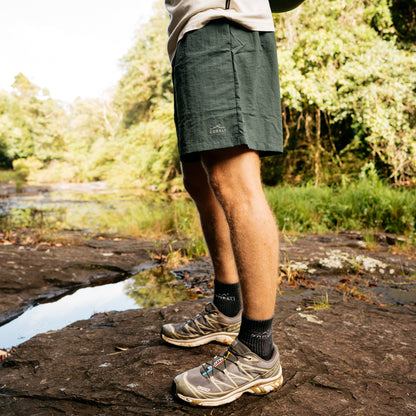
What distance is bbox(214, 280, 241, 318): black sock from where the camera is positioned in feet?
5.59

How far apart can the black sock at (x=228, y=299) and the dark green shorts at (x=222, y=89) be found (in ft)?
2.19

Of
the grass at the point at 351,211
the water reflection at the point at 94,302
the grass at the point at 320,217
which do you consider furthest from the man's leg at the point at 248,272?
the grass at the point at 351,211

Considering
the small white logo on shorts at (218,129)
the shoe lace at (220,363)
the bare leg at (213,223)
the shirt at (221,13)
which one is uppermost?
the shirt at (221,13)

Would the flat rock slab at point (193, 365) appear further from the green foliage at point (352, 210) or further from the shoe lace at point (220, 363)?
the green foliage at point (352, 210)

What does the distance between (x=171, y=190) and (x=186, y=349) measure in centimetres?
1649

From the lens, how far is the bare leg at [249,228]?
133 cm

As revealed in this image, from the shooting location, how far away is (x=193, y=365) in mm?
1538

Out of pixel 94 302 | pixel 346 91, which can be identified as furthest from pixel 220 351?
pixel 346 91

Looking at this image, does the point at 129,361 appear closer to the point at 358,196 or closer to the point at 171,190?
the point at 358,196

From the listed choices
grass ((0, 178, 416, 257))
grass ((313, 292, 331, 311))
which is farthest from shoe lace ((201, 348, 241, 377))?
grass ((0, 178, 416, 257))

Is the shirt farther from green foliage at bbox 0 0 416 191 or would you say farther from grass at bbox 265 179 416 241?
green foliage at bbox 0 0 416 191

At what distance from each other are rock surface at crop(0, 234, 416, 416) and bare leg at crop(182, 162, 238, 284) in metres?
0.36

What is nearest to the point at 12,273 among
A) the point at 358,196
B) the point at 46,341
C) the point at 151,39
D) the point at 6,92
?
the point at 46,341

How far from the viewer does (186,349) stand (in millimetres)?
1698
